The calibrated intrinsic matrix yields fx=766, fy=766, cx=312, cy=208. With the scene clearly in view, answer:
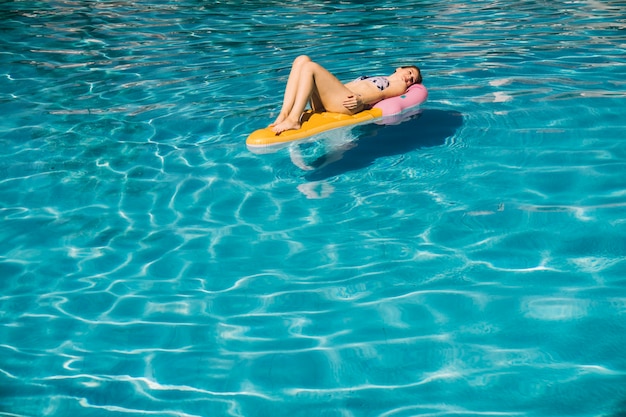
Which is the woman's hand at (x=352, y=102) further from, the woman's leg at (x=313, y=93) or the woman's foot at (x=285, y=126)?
the woman's foot at (x=285, y=126)

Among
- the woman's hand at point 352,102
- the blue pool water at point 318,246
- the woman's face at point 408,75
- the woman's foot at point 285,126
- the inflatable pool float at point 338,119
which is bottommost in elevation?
the blue pool water at point 318,246

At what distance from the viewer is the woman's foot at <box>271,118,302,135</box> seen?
18.6 ft

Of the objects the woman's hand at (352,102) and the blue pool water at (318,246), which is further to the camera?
the woman's hand at (352,102)

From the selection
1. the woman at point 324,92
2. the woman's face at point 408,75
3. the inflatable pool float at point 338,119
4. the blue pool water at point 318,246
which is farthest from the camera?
the woman's face at point 408,75

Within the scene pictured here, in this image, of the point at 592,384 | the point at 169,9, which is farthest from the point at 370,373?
the point at 169,9

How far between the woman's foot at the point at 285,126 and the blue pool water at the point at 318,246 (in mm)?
246

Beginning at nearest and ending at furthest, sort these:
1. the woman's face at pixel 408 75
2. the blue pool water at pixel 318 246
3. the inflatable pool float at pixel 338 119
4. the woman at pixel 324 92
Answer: the blue pool water at pixel 318 246
the inflatable pool float at pixel 338 119
the woman at pixel 324 92
the woman's face at pixel 408 75

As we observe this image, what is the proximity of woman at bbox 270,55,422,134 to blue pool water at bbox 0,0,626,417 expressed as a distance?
0.26m

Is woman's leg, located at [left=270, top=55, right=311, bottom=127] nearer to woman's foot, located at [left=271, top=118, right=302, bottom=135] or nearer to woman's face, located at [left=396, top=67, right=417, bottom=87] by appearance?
woman's foot, located at [left=271, top=118, right=302, bottom=135]

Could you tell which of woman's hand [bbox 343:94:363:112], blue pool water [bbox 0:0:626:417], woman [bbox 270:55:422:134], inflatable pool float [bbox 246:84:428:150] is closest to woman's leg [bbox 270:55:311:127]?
woman [bbox 270:55:422:134]

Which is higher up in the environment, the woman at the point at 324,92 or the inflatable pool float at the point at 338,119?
the woman at the point at 324,92

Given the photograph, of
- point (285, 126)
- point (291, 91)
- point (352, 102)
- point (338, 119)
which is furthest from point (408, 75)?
point (285, 126)

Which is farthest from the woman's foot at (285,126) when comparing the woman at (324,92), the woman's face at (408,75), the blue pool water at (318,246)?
the woman's face at (408,75)

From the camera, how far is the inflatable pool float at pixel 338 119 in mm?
5684
